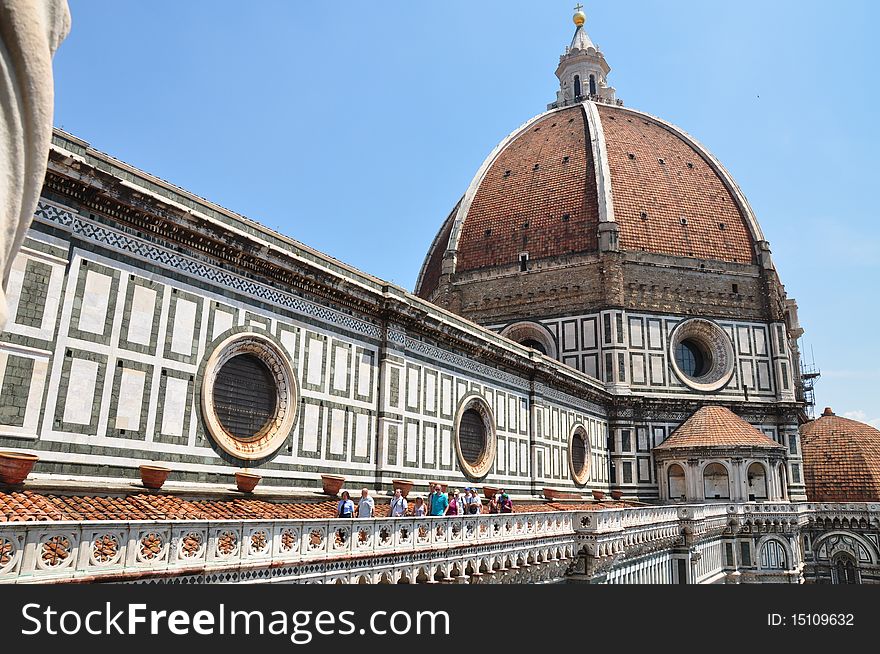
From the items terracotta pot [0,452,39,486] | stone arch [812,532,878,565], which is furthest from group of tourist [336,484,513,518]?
stone arch [812,532,878,565]

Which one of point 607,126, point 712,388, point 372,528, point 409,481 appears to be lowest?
point 372,528

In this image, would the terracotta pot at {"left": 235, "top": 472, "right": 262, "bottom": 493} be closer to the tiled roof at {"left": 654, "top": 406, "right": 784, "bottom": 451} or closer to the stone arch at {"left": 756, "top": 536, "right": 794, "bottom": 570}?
the tiled roof at {"left": 654, "top": 406, "right": 784, "bottom": 451}

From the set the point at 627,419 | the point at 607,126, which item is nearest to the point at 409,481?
the point at 627,419

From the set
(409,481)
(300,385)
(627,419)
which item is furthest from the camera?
(627,419)

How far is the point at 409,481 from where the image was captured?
19.6m

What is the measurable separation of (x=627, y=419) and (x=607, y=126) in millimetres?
22058

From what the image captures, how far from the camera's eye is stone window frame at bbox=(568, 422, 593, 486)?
3132 centimetres

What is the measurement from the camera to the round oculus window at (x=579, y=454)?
31.6 meters

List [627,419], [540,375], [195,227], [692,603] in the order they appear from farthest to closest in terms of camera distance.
Answer: 1. [627,419]
2. [540,375]
3. [195,227]
4. [692,603]

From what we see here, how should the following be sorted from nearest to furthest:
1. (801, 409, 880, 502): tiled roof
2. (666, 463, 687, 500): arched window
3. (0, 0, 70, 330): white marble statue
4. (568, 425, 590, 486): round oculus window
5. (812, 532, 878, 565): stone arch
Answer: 1. (0, 0, 70, 330): white marble statue
2. (568, 425, 590, 486): round oculus window
3. (666, 463, 687, 500): arched window
4. (812, 532, 878, 565): stone arch
5. (801, 409, 880, 502): tiled roof

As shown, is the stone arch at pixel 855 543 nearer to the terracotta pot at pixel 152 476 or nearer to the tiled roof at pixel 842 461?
the tiled roof at pixel 842 461

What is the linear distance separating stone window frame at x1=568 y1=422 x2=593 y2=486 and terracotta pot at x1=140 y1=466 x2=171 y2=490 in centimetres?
2146

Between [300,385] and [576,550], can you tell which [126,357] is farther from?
[576,550]

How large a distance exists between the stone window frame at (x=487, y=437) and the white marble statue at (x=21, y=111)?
20.2 metres
